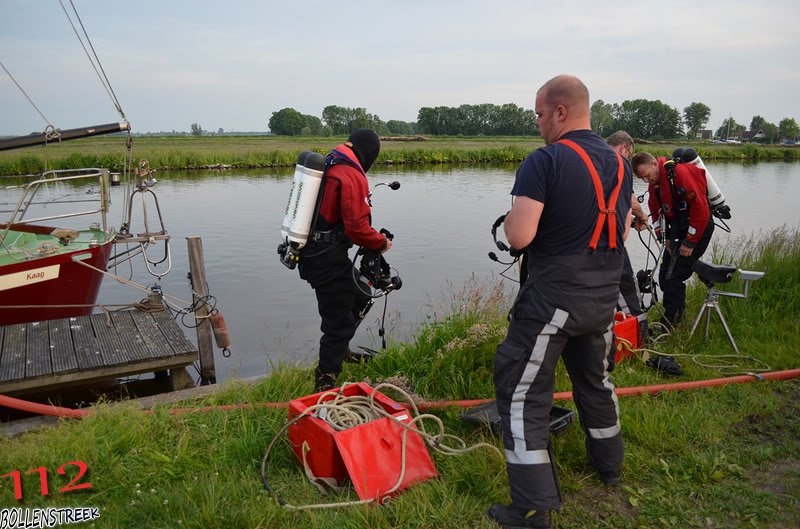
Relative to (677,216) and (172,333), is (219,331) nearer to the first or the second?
(172,333)

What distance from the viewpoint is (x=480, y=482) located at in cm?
308

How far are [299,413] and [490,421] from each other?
3.85ft

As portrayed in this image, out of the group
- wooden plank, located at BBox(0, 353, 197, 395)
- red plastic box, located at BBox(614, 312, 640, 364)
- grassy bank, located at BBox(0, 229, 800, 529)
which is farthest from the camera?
wooden plank, located at BBox(0, 353, 197, 395)

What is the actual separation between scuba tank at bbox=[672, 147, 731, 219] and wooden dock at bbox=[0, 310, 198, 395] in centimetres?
530

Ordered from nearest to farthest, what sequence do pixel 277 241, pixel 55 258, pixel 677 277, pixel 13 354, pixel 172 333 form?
pixel 13 354 → pixel 677 277 → pixel 172 333 → pixel 55 258 → pixel 277 241

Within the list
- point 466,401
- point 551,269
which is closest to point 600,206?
point 551,269

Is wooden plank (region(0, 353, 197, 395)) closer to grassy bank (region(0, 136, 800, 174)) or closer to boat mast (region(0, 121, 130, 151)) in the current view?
boat mast (region(0, 121, 130, 151))

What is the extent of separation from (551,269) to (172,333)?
493 centimetres

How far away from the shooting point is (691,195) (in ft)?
18.8

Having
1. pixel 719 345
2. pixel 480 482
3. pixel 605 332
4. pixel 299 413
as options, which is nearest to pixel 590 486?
pixel 480 482

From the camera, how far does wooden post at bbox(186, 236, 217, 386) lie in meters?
6.73

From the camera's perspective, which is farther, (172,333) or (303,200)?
(172,333)

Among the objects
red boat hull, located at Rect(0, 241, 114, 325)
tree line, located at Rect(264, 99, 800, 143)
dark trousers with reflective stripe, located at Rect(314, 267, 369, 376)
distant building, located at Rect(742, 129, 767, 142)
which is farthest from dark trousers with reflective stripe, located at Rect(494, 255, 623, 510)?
distant building, located at Rect(742, 129, 767, 142)

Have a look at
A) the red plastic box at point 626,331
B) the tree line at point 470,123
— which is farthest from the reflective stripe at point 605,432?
the tree line at point 470,123
